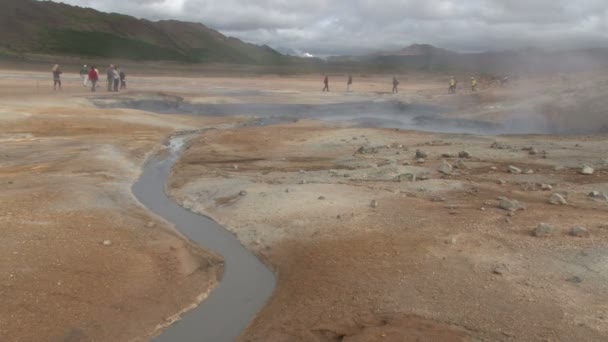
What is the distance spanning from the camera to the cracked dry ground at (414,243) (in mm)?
4855

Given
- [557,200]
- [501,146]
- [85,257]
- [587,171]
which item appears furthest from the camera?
[501,146]

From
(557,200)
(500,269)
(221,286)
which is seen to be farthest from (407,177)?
(221,286)

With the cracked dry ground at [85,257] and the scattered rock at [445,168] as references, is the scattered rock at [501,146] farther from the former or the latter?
the cracked dry ground at [85,257]

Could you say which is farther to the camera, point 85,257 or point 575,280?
point 85,257

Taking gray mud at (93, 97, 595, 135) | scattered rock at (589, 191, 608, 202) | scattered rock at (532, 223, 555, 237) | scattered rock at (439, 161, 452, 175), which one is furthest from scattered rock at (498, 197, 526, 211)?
gray mud at (93, 97, 595, 135)

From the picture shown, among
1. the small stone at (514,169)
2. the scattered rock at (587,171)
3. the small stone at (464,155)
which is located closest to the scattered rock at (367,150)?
the small stone at (464,155)

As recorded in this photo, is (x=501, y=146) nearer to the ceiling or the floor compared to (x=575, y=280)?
nearer to the ceiling

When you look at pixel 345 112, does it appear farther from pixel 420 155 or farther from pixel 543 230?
pixel 543 230

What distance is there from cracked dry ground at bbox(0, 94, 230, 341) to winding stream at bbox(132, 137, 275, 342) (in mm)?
167

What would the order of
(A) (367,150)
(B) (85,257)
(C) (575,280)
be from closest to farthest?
(C) (575,280) < (B) (85,257) < (A) (367,150)

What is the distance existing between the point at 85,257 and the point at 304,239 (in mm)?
2547

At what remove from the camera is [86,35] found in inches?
3819

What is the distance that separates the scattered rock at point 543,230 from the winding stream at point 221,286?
3.10 m

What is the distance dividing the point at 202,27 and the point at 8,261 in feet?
574
